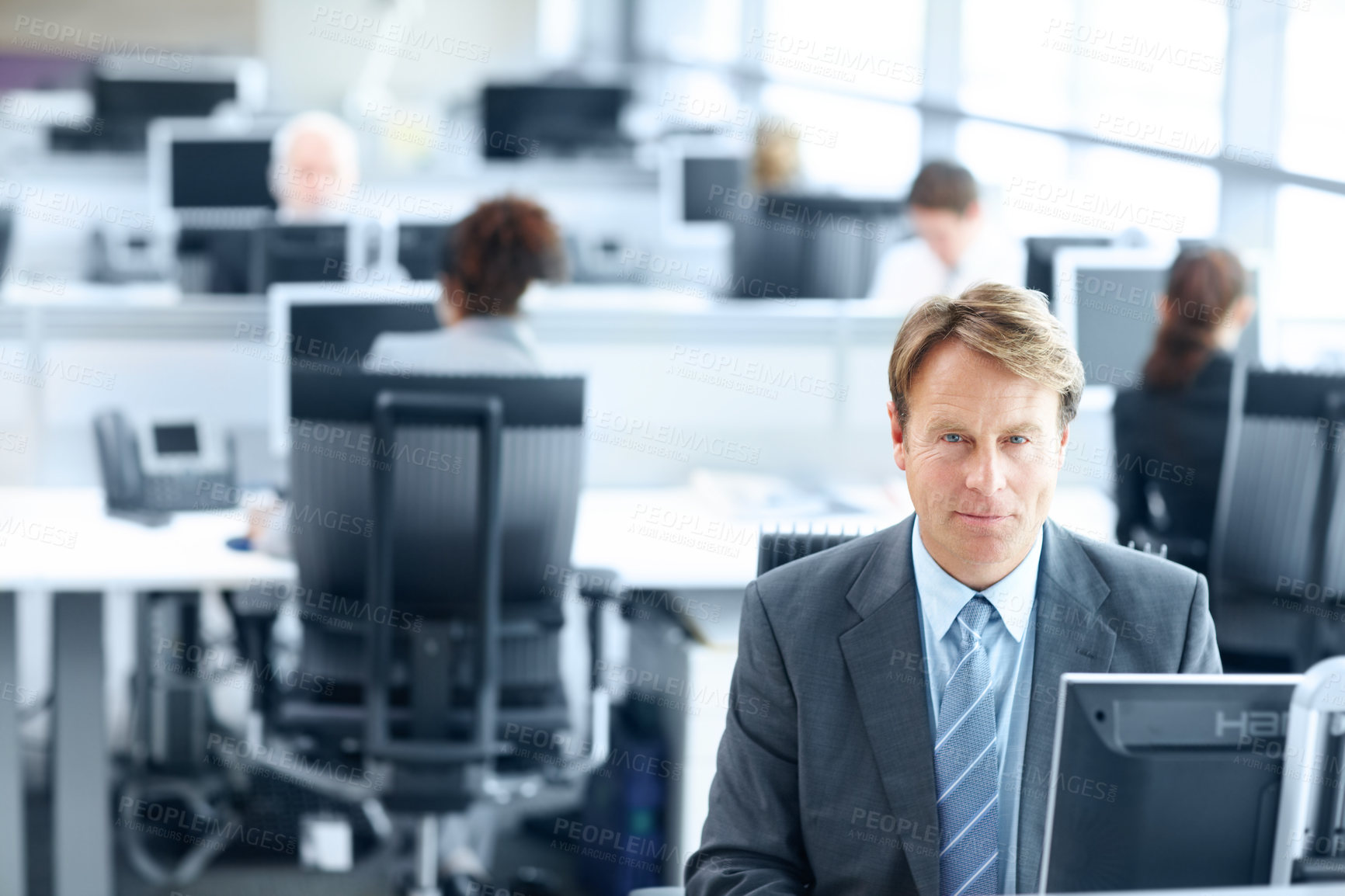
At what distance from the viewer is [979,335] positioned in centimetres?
143

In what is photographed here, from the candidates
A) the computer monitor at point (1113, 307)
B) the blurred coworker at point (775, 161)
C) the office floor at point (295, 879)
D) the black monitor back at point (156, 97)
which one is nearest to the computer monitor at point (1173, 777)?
the office floor at point (295, 879)

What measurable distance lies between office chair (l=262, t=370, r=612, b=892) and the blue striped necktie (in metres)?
1.13

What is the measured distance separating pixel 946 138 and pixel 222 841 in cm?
552

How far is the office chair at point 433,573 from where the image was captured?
2.45 meters

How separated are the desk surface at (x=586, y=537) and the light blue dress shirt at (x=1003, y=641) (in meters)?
1.02

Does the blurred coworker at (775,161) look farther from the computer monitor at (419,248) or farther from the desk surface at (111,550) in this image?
the desk surface at (111,550)

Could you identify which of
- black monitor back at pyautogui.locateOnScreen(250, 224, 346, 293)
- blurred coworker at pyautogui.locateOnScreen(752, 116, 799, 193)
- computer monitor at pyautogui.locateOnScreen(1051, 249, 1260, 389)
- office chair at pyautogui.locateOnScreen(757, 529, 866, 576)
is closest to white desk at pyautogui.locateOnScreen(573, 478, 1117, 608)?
computer monitor at pyautogui.locateOnScreen(1051, 249, 1260, 389)

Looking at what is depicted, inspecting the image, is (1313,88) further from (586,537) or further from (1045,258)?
(586,537)

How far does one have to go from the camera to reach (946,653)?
1.50 m

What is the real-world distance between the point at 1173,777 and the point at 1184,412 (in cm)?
244

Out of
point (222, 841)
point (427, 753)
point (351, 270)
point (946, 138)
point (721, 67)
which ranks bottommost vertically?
point (222, 841)

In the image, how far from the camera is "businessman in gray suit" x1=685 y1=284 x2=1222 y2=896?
143 centimetres

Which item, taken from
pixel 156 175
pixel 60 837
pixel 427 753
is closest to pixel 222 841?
pixel 60 837

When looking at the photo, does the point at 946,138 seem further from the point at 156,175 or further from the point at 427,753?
the point at 427,753
